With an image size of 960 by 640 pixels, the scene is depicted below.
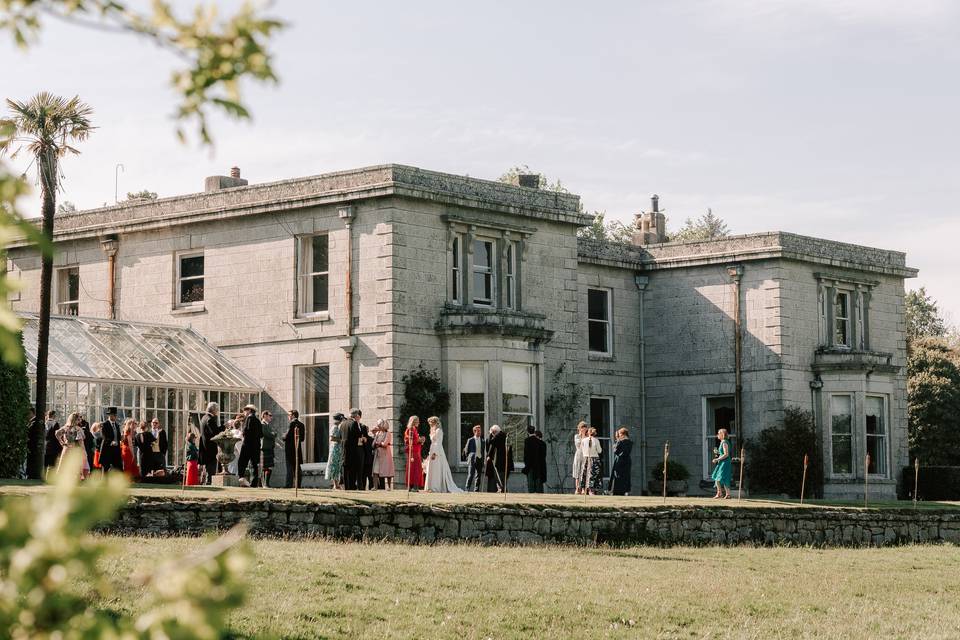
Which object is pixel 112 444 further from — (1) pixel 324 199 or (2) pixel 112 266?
(2) pixel 112 266

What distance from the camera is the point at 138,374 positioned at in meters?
31.8

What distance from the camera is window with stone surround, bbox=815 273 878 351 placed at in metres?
40.4

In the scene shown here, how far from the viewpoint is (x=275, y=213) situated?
112ft

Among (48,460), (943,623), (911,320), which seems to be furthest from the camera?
(911,320)

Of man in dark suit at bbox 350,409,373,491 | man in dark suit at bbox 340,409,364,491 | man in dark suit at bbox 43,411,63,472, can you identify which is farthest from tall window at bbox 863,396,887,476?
man in dark suit at bbox 43,411,63,472

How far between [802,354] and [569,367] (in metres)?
7.18

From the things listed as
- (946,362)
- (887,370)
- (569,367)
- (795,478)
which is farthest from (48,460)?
(946,362)

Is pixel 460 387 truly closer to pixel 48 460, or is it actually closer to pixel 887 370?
pixel 48 460

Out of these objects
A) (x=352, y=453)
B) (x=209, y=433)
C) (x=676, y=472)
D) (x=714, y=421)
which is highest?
(x=714, y=421)

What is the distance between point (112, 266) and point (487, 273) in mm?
9203

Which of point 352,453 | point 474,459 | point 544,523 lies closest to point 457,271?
point 474,459

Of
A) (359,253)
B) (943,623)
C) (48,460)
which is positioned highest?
(359,253)

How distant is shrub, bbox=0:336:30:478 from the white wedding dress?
7623 mm

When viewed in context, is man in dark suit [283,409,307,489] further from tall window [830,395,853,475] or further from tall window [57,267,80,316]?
tall window [830,395,853,475]
